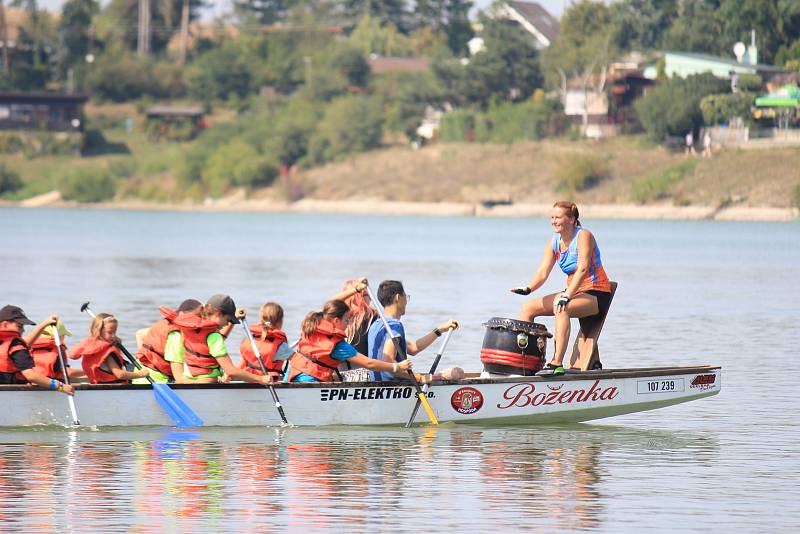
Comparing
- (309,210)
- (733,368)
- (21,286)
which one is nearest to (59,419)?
(733,368)

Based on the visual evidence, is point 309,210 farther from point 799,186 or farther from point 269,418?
point 269,418

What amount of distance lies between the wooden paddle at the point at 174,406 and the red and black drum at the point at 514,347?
2.87m

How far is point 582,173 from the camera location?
333 ft

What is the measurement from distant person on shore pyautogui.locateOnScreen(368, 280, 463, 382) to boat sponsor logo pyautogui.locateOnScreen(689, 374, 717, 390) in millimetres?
2457

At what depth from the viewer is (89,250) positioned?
193ft

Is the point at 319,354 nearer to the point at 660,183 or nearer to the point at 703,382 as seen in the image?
the point at 703,382

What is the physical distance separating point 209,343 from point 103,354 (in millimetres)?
974

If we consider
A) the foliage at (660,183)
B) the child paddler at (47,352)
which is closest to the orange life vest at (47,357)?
the child paddler at (47,352)

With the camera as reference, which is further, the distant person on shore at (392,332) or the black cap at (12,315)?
the distant person on shore at (392,332)

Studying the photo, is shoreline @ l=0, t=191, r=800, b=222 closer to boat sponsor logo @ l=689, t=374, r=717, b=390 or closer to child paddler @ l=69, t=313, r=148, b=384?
boat sponsor logo @ l=689, t=374, r=717, b=390

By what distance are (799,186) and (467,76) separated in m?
29.6

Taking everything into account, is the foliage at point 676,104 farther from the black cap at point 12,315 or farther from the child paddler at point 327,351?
the black cap at point 12,315

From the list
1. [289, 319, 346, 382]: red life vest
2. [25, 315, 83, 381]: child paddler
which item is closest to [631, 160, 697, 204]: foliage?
[289, 319, 346, 382]: red life vest

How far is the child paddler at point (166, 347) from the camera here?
1612 cm
